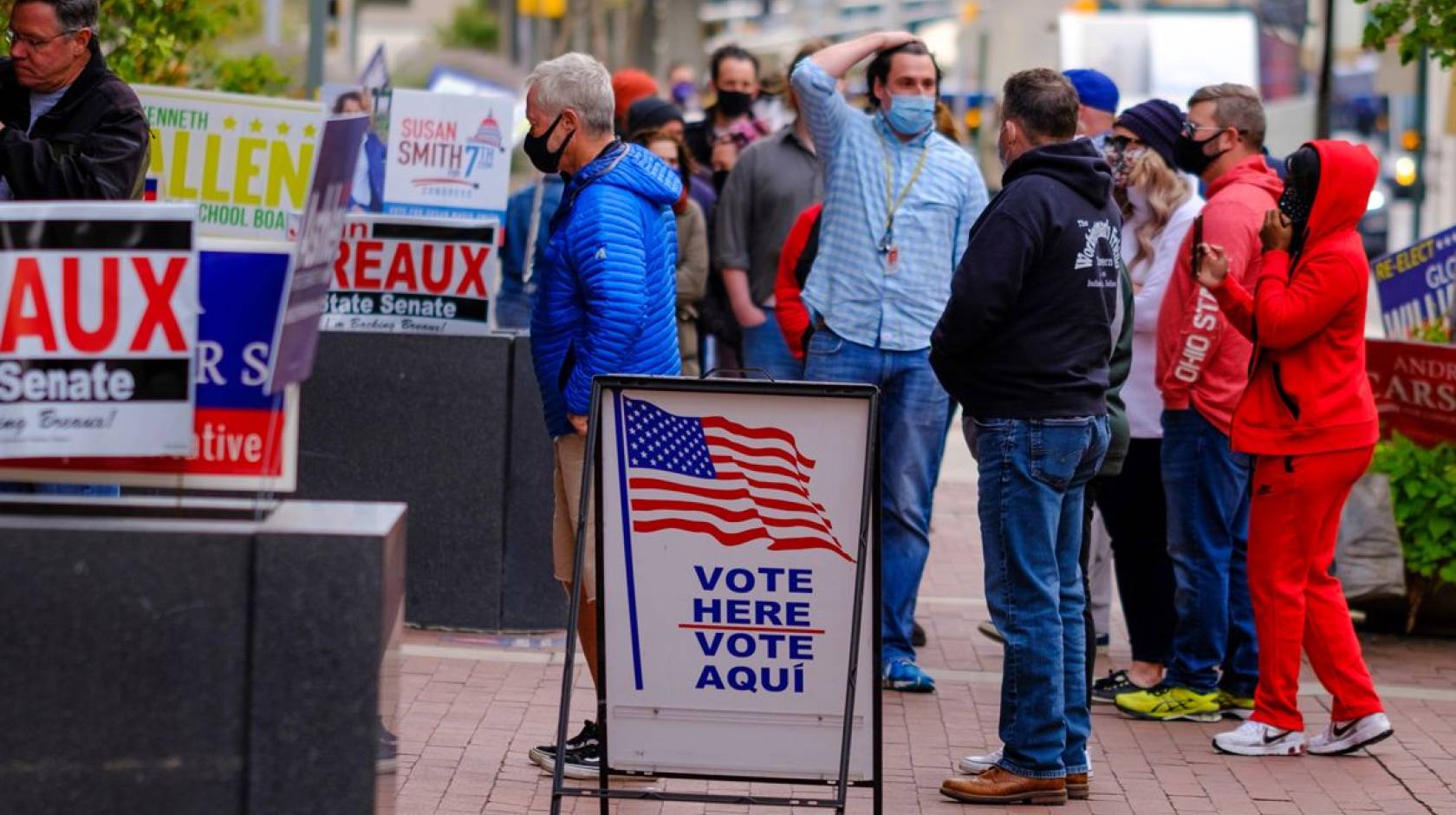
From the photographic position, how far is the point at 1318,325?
6.60 meters

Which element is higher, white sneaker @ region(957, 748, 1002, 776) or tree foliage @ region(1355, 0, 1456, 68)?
tree foliage @ region(1355, 0, 1456, 68)

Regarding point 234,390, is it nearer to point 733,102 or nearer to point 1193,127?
point 1193,127

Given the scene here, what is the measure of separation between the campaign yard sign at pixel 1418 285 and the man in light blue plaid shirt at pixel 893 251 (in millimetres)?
2632

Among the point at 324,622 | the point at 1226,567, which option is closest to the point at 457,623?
the point at 1226,567

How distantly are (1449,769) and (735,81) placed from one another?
5552 mm

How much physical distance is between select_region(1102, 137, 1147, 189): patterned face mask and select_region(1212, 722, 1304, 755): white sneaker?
1971 millimetres

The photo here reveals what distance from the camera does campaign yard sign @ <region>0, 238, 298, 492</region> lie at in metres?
4.17

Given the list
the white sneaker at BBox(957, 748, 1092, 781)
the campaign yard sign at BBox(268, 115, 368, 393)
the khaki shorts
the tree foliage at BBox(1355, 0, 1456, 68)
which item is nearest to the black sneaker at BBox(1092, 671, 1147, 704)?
the white sneaker at BBox(957, 748, 1092, 781)

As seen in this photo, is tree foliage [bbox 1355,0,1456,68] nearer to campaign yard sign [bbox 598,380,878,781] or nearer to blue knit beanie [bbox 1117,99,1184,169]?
blue knit beanie [bbox 1117,99,1184,169]

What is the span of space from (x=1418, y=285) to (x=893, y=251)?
301 cm

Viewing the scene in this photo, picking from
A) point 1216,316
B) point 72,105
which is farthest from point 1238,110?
point 72,105

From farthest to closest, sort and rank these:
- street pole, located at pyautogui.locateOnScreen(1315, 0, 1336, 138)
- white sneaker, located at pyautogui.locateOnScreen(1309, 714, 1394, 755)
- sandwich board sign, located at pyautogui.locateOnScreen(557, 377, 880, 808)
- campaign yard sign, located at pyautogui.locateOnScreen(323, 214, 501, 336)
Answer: street pole, located at pyautogui.locateOnScreen(1315, 0, 1336, 138), campaign yard sign, located at pyautogui.locateOnScreen(323, 214, 501, 336), white sneaker, located at pyautogui.locateOnScreen(1309, 714, 1394, 755), sandwich board sign, located at pyautogui.locateOnScreen(557, 377, 880, 808)

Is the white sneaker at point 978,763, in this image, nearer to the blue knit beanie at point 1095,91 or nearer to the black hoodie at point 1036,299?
the black hoodie at point 1036,299

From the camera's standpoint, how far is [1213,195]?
24.0ft
